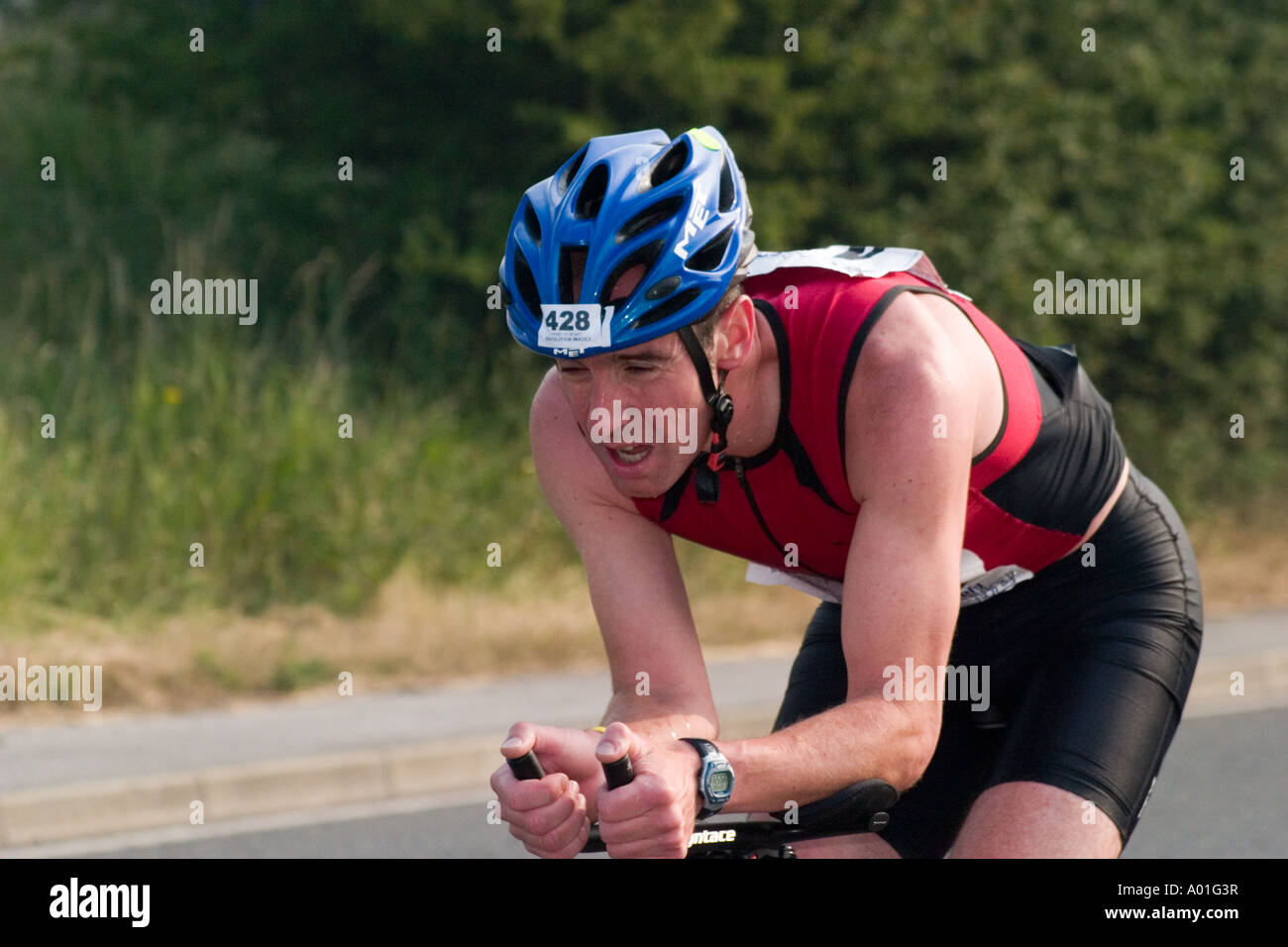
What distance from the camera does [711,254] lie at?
2.79 metres

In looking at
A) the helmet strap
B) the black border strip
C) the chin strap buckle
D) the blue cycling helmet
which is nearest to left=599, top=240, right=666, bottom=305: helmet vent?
the blue cycling helmet

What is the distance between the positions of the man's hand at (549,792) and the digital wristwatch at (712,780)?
0.18 metres

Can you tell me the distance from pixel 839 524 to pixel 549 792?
0.82m

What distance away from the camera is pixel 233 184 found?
12.9 metres

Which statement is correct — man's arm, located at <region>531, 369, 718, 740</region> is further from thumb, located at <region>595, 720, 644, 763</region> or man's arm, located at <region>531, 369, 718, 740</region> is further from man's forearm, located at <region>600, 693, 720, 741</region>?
thumb, located at <region>595, 720, 644, 763</region>

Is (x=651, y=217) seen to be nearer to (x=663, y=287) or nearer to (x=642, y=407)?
(x=663, y=287)

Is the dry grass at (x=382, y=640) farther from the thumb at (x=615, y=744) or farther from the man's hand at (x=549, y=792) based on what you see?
the thumb at (x=615, y=744)

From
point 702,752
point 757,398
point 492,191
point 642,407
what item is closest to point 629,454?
point 642,407

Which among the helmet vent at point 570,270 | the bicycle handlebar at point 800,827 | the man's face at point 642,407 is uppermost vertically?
the helmet vent at point 570,270

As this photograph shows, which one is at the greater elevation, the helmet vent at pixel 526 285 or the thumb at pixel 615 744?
the helmet vent at pixel 526 285

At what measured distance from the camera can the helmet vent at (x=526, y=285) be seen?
2801mm

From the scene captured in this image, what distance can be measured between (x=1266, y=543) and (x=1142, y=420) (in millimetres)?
1316

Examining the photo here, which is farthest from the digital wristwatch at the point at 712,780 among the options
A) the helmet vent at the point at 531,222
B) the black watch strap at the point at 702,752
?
the helmet vent at the point at 531,222
